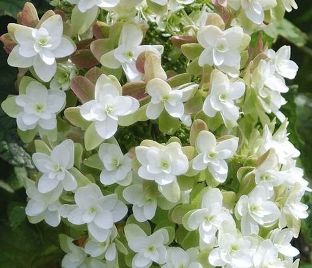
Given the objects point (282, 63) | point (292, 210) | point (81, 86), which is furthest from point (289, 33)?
point (81, 86)

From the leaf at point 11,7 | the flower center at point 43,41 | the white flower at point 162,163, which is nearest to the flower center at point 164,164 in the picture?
the white flower at point 162,163

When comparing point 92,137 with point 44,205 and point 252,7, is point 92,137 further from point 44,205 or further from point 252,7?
point 252,7

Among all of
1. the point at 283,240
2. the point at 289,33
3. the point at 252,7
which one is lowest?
the point at 289,33

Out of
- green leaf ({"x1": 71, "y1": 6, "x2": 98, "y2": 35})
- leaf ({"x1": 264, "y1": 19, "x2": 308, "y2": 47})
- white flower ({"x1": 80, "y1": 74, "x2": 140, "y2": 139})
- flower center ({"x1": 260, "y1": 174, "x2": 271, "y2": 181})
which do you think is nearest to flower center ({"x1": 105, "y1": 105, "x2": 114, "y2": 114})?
white flower ({"x1": 80, "y1": 74, "x2": 140, "y2": 139})

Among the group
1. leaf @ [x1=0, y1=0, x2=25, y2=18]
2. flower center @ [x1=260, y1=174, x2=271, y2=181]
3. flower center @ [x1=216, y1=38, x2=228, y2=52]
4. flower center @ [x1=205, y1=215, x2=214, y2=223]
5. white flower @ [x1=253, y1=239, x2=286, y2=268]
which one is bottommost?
white flower @ [x1=253, y1=239, x2=286, y2=268]

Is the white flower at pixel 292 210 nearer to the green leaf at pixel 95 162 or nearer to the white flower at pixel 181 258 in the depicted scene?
the white flower at pixel 181 258

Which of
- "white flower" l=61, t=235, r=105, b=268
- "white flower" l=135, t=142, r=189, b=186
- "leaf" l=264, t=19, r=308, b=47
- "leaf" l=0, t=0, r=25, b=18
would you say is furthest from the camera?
"leaf" l=264, t=19, r=308, b=47

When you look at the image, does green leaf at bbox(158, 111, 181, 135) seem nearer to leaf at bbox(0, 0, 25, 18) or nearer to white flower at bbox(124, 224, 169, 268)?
white flower at bbox(124, 224, 169, 268)
